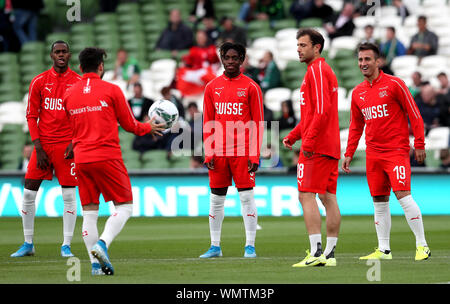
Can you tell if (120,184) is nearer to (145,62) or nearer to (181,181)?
(181,181)

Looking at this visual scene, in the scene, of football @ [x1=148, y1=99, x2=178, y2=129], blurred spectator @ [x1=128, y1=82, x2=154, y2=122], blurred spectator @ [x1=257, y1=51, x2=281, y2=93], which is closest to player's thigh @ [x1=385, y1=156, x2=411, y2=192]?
football @ [x1=148, y1=99, x2=178, y2=129]

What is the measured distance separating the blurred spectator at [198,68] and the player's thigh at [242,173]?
420 inches

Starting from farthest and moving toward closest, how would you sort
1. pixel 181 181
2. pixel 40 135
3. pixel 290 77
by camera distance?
pixel 290 77
pixel 181 181
pixel 40 135

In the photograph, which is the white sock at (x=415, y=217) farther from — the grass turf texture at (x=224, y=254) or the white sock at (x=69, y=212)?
the white sock at (x=69, y=212)

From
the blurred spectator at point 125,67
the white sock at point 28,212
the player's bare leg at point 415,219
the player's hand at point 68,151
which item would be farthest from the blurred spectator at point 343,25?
the player's hand at point 68,151

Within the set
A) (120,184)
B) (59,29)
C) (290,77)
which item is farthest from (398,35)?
(120,184)

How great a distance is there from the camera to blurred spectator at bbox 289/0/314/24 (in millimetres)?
24156

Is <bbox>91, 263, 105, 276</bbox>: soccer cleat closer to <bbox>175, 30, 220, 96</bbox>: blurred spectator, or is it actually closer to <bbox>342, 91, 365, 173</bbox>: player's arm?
<bbox>342, 91, 365, 173</bbox>: player's arm

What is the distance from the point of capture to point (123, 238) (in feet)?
47.5

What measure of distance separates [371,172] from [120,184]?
3041 millimetres

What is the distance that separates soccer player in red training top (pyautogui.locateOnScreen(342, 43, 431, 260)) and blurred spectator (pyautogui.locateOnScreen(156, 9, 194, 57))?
13759mm

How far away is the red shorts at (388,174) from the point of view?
10609 mm

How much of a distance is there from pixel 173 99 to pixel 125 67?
13.5ft

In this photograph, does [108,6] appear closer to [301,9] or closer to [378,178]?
[301,9]
